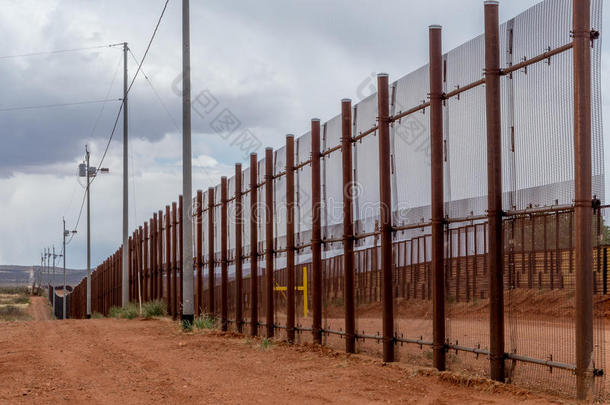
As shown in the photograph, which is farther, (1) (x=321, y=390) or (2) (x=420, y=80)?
(2) (x=420, y=80)

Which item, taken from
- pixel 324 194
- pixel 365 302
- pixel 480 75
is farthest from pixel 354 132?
pixel 480 75

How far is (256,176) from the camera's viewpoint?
17.7m

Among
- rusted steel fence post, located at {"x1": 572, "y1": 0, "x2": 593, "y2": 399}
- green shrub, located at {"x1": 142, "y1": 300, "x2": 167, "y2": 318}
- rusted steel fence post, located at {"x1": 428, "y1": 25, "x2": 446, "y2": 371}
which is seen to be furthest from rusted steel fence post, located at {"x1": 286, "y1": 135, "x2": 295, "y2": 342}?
green shrub, located at {"x1": 142, "y1": 300, "x2": 167, "y2": 318}

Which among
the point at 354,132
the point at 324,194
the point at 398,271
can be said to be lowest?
the point at 398,271

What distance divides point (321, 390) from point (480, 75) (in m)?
3.75

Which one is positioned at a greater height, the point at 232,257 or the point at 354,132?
the point at 354,132

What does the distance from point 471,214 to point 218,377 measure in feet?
11.6

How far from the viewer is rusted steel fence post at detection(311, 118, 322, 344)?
1386 centimetres

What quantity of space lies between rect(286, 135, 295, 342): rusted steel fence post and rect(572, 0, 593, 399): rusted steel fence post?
799cm

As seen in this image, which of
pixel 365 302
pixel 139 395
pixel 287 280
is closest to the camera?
pixel 139 395

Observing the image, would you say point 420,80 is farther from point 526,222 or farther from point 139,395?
point 139,395

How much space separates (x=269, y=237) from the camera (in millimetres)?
16438

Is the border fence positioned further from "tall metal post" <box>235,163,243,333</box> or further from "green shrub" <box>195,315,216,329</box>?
Answer: "green shrub" <box>195,315,216,329</box>

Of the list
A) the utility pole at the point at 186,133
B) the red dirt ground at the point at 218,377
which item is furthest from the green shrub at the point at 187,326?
the red dirt ground at the point at 218,377
